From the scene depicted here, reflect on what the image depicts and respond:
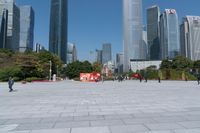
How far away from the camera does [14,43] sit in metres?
161

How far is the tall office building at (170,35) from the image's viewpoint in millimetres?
191750

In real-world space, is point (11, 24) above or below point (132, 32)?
below

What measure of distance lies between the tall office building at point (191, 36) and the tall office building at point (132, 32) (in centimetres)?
3099

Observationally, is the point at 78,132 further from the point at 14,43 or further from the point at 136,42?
the point at 136,42

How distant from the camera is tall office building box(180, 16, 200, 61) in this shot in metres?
180

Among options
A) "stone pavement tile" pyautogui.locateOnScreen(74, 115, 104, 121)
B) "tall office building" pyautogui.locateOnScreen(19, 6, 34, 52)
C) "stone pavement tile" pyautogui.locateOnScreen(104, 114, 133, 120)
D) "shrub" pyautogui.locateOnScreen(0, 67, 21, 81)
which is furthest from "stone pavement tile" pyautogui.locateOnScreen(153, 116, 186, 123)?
"tall office building" pyautogui.locateOnScreen(19, 6, 34, 52)

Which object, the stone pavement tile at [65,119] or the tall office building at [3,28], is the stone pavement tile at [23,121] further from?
the tall office building at [3,28]

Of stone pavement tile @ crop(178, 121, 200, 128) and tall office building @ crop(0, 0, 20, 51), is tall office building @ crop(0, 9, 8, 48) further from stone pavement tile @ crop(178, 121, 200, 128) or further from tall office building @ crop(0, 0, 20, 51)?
stone pavement tile @ crop(178, 121, 200, 128)

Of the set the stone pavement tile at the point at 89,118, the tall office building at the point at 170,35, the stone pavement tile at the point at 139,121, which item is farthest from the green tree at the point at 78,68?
the stone pavement tile at the point at 139,121

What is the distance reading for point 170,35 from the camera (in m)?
194

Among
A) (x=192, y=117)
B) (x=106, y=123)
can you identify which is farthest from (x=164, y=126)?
(x=192, y=117)

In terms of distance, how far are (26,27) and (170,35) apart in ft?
351

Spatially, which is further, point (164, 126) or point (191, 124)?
point (191, 124)

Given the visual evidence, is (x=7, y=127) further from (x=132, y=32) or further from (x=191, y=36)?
(x=191, y=36)
